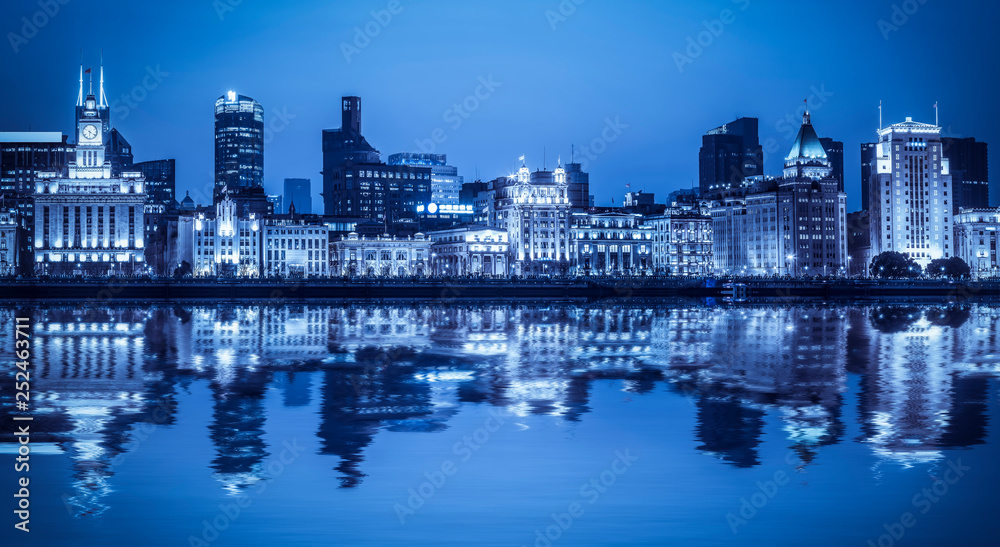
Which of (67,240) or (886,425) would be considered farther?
(67,240)

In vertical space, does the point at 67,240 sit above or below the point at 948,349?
above

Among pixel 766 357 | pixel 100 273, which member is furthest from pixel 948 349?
pixel 100 273

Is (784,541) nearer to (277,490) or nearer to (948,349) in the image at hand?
(277,490)

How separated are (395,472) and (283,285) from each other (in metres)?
129

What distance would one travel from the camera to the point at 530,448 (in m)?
24.9
